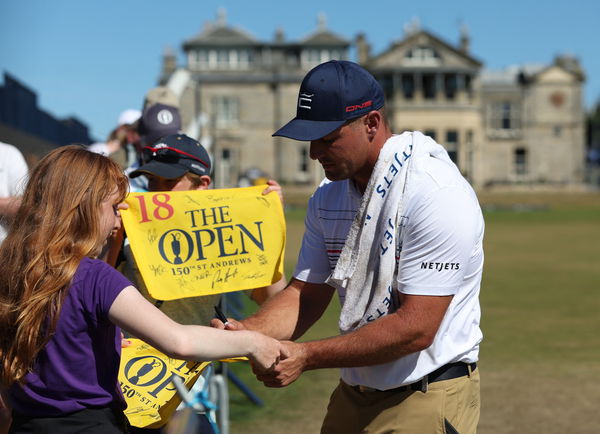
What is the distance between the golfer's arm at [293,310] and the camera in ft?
13.0

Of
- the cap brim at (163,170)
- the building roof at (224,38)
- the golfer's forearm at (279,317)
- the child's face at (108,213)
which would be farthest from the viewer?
the building roof at (224,38)

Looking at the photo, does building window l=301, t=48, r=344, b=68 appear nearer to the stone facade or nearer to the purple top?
the stone facade

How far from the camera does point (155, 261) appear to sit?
4.27m

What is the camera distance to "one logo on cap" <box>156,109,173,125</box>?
612cm

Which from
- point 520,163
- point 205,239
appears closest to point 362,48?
point 520,163

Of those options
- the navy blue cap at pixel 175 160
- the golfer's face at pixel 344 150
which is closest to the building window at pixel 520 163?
the navy blue cap at pixel 175 160

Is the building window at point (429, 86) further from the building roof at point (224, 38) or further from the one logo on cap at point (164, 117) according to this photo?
the one logo on cap at point (164, 117)

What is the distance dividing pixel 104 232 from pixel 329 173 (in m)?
0.97

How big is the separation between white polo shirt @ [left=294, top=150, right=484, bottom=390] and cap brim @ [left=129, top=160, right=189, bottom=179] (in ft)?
3.75

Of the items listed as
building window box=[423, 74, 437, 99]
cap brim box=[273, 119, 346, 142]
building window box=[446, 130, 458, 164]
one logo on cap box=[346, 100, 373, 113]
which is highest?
building window box=[423, 74, 437, 99]

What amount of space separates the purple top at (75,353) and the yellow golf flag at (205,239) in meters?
1.18

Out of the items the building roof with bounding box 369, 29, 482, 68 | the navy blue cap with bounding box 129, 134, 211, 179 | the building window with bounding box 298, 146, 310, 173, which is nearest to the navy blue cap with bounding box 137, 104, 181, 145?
the navy blue cap with bounding box 129, 134, 211, 179

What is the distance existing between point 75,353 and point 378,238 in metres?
1.25

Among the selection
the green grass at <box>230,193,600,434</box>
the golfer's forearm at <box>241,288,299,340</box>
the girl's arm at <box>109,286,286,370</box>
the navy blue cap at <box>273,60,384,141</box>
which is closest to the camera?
the girl's arm at <box>109,286,286,370</box>
